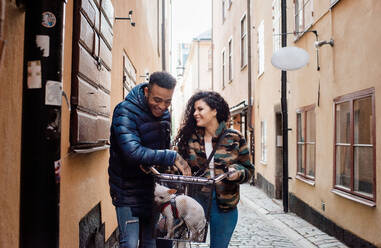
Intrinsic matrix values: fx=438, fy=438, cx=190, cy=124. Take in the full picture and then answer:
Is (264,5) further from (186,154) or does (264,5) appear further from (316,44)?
(186,154)

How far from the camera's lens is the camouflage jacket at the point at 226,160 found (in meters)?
3.10

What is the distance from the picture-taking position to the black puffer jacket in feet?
9.50

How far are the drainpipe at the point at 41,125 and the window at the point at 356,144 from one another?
172 inches

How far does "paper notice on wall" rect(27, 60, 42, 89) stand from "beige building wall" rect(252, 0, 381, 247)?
435 cm

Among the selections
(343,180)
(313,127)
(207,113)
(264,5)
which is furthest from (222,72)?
(207,113)

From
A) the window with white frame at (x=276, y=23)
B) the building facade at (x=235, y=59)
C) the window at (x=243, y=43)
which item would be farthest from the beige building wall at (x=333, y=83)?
the window at (x=243, y=43)

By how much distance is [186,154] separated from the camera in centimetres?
319

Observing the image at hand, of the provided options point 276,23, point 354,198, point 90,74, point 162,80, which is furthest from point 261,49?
point 162,80

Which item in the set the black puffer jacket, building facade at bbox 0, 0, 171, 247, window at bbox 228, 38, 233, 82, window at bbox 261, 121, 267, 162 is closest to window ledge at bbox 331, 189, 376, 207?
the black puffer jacket

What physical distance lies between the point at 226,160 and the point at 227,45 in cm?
1823

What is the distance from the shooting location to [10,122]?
7.08 ft

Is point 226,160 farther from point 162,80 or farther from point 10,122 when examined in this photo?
point 10,122

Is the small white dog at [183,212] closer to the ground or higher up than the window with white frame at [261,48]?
closer to the ground

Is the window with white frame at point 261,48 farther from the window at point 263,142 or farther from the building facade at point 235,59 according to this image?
the window at point 263,142
